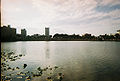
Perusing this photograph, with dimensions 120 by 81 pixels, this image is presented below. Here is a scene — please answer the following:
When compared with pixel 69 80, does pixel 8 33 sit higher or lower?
higher

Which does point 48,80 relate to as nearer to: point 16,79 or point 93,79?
point 16,79

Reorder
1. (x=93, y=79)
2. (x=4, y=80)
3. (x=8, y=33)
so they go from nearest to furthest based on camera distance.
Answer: (x=4, y=80), (x=93, y=79), (x=8, y=33)

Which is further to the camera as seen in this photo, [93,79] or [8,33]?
[8,33]

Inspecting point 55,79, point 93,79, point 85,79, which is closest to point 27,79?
point 55,79

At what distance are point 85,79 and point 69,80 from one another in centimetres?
220

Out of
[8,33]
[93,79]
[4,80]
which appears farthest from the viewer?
[8,33]

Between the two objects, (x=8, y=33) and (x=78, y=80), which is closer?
(x=78, y=80)

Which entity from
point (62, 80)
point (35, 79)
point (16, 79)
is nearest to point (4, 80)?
point (16, 79)

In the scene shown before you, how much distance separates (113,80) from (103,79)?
1.19 metres

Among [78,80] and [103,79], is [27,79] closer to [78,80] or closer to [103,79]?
[78,80]

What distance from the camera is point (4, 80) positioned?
36.6ft

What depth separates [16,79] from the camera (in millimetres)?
11594

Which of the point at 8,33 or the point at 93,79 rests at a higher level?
the point at 8,33

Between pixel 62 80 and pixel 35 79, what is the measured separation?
361 cm
